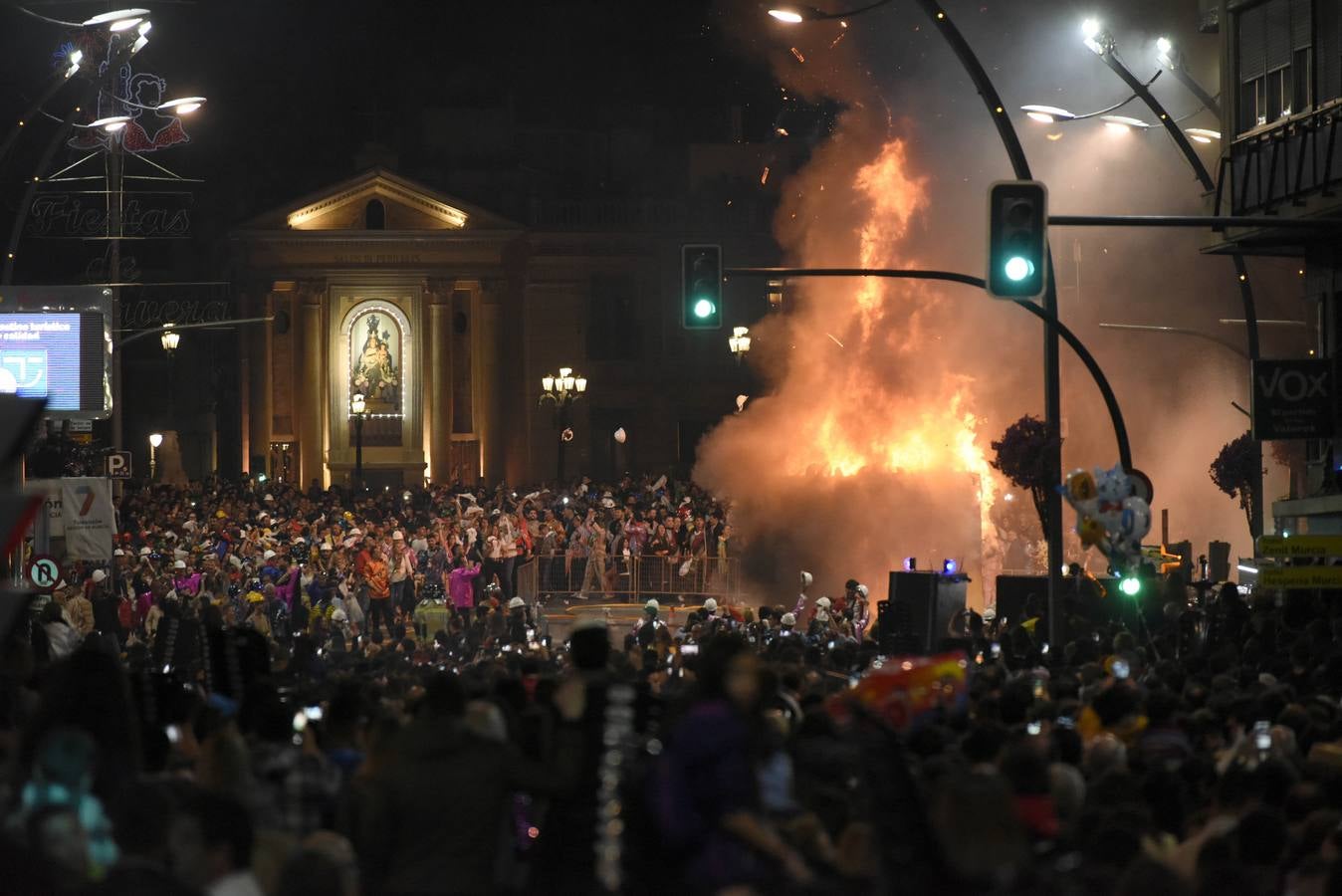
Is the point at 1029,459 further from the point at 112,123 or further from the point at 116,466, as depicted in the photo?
the point at 116,466

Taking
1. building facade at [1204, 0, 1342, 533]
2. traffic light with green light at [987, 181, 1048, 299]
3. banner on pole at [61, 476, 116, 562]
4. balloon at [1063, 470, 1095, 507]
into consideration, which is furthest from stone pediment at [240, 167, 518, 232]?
traffic light with green light at [987, 181, 1048, 299]

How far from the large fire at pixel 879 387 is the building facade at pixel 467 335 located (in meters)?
17.6

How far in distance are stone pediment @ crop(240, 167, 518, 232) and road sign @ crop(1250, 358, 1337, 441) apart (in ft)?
121

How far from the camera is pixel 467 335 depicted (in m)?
57.3

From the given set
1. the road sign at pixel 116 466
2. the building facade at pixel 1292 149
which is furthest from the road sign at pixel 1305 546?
the road sign at pixel 116 466

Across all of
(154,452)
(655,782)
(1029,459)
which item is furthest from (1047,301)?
(154,452)

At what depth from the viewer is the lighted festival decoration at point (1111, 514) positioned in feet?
61.3

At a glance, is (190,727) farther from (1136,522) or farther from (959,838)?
(1136,522)

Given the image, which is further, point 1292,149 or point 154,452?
point 154,452

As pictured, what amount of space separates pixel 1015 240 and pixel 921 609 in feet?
19.8

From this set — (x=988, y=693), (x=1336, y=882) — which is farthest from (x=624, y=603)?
(x=1336, y=882)

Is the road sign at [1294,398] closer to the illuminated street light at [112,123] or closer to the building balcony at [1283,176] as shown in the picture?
the building balcony at [1283,176]

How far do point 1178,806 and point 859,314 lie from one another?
3117cm

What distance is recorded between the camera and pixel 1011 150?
752 inches
